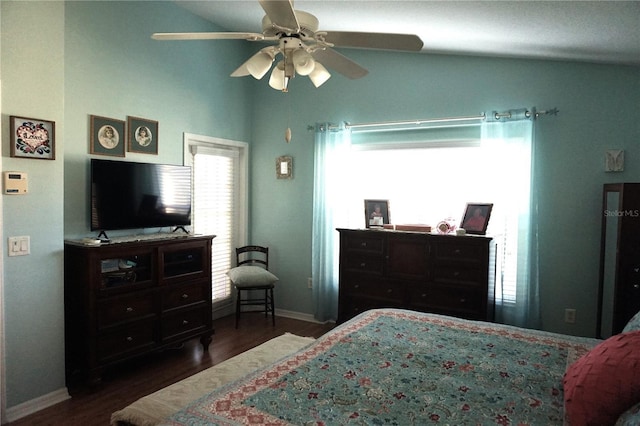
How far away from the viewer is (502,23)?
2791mm

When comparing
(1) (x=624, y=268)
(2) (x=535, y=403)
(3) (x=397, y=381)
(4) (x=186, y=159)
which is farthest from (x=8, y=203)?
(1) (x=624, y=268)

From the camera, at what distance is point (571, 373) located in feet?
5.25

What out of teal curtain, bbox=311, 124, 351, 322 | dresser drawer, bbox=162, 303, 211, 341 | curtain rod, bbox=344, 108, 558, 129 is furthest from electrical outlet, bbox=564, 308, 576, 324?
dresser drawer, bbox=162, 303, 211, 341

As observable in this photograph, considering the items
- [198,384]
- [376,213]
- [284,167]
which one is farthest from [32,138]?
[376,213]

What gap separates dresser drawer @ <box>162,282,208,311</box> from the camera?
3.61 meters

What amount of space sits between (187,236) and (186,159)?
93 cm

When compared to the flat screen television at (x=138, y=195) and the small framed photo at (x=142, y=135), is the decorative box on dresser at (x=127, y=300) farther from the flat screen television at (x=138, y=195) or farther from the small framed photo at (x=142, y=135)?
the small framed photo at (x=142, y=135)

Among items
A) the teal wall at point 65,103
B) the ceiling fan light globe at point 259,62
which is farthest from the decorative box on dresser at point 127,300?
the ceiling fan light globe at point 259,62

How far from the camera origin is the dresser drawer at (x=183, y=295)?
3613 millimetres

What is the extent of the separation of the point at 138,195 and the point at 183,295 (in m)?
0.93

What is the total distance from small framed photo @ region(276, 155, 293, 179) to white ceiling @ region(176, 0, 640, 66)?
1579 millimetres

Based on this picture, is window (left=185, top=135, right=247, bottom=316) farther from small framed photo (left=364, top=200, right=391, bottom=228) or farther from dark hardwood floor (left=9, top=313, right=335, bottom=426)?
small framed photo (left=364, top=200, right=391, bottom=228)

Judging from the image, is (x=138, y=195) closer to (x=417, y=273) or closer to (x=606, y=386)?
(x=417, y=273)

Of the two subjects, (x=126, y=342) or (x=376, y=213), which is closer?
(x=126, y=342)
